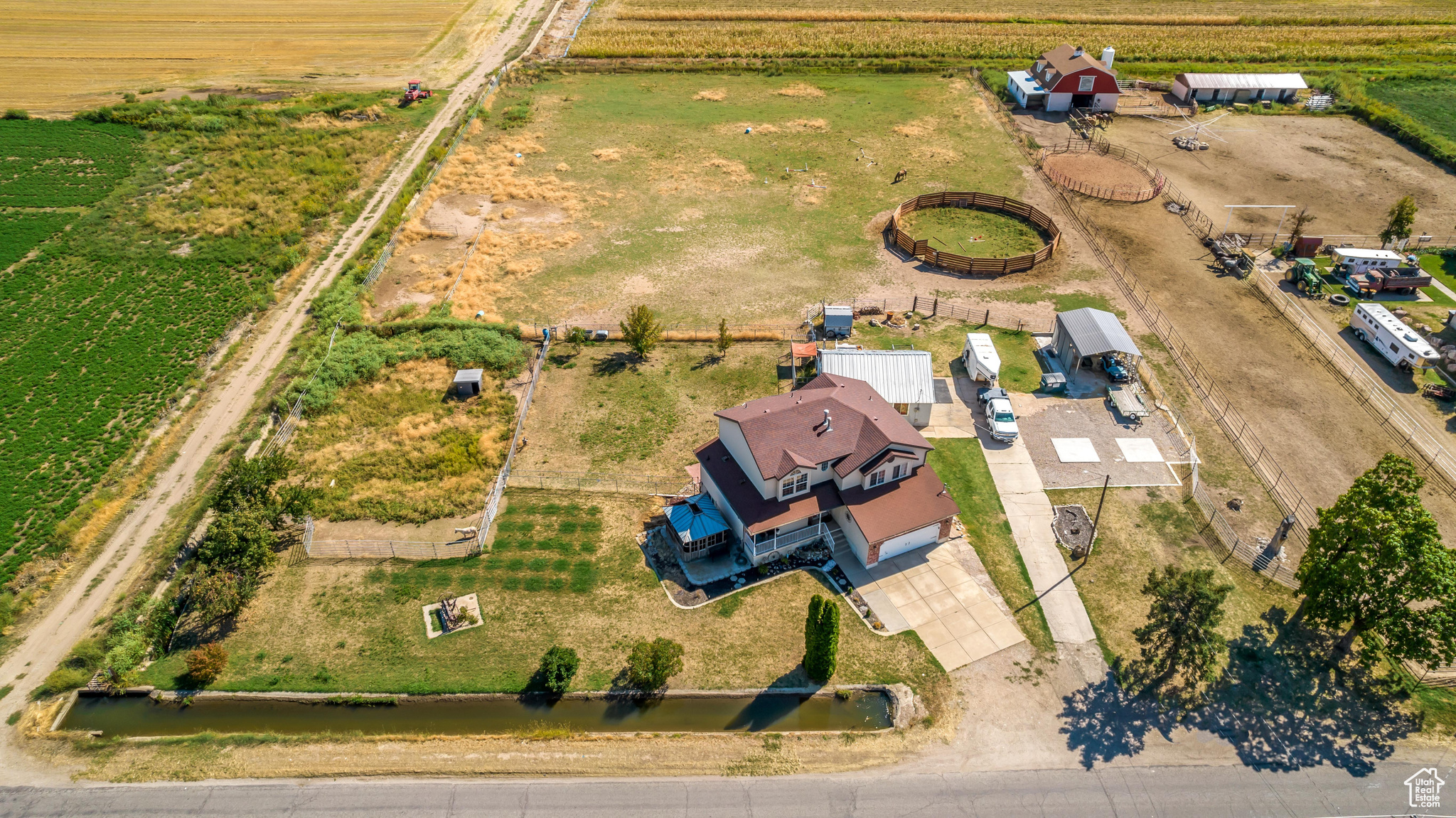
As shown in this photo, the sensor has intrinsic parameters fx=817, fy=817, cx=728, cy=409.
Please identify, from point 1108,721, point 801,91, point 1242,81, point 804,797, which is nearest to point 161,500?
point 804,797

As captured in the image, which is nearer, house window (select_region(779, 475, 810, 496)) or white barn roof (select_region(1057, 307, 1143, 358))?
house window (select_region(779, 475, 810, 496))

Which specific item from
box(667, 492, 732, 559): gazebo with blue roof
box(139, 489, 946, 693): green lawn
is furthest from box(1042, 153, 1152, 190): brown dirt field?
box(139, 489, 946, 693): green lawn

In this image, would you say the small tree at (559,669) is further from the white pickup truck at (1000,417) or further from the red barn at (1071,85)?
the red barn at (1071,85)

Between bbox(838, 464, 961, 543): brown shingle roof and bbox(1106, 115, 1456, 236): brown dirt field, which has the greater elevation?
bbox(838, 464, 961, 543): brown shingle roof

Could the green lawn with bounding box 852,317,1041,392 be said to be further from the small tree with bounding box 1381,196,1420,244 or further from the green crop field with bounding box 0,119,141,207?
the green crop field with bounding box 0,119,141,207

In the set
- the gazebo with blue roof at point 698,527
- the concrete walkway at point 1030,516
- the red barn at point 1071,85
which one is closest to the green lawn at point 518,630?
the gazebo with blue roof at point 698,527

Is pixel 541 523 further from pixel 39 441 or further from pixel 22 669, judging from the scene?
pixel 39 441

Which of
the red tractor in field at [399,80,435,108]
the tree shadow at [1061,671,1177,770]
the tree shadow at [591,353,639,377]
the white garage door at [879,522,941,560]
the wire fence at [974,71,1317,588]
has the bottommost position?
the tree shadow at [1061,671,1177,770]

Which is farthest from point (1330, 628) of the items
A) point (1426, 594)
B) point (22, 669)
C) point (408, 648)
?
point (22, 669)
